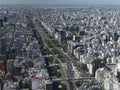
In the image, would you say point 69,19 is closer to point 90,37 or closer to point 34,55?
point 90,37

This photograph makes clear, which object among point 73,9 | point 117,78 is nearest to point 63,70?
point 117,78

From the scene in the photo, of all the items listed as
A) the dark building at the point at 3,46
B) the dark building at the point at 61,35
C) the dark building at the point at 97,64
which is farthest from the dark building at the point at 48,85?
the dark building at the point at 61,35

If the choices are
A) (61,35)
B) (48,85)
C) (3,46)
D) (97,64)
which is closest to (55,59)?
(97,64)

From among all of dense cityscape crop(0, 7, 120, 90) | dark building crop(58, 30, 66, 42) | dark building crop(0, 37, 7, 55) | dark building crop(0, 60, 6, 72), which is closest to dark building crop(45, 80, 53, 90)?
dense cityscape crop(0, 7, 120, 90)

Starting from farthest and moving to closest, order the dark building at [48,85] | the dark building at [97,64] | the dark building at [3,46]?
1. the dark building at [3,46]
2. the dark building at [97,64]
3. the dark building at [48,85]

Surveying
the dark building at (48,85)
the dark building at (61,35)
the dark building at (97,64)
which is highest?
the dark building at (48,85)

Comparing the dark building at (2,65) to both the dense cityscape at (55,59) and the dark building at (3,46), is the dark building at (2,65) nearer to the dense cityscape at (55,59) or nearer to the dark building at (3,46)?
the dense cityscape at (55,59)

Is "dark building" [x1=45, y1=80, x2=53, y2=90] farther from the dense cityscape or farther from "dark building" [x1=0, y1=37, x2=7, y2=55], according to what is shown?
"dark building" [x1=0, y1=37, x2=7, y2=55]

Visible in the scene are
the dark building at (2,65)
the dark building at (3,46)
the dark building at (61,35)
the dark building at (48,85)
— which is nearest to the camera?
the dark building at (48,85)
